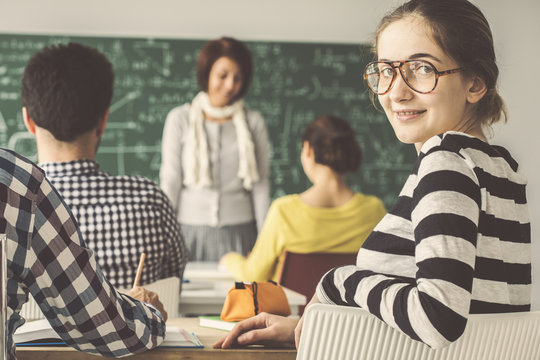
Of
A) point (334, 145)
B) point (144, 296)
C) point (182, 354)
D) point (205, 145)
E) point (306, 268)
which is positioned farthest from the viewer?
point (205, 145)

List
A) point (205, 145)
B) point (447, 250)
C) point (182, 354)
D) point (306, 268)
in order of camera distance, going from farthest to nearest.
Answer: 1. point (205, 145)
2. point (306, 268)
3. point (182, 354)
4. point (447, 250)

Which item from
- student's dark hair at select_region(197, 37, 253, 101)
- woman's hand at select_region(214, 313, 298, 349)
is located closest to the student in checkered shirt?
woman's hand at select_region(214, 313, 298, 349)

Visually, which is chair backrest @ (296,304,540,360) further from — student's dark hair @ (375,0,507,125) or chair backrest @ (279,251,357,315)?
chair backrest @ (279,251,357,315)

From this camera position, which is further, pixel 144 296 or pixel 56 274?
pixel 144 296

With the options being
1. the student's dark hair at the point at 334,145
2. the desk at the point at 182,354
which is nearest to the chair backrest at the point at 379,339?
the desk at the point at 182,354

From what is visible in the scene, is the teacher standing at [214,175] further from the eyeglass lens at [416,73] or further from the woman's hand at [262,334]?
the eyeglass lens at [416,73]

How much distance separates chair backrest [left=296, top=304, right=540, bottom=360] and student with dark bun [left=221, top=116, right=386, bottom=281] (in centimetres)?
191

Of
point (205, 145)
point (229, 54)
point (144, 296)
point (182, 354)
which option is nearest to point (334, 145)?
point (229, 54)

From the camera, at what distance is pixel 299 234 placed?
291 cm

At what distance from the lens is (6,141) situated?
482cm

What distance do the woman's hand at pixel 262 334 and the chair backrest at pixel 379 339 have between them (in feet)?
1.01

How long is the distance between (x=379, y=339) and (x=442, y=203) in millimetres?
217

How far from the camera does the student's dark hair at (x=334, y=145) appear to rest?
3035mm

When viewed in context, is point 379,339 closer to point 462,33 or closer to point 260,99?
point 462,33
